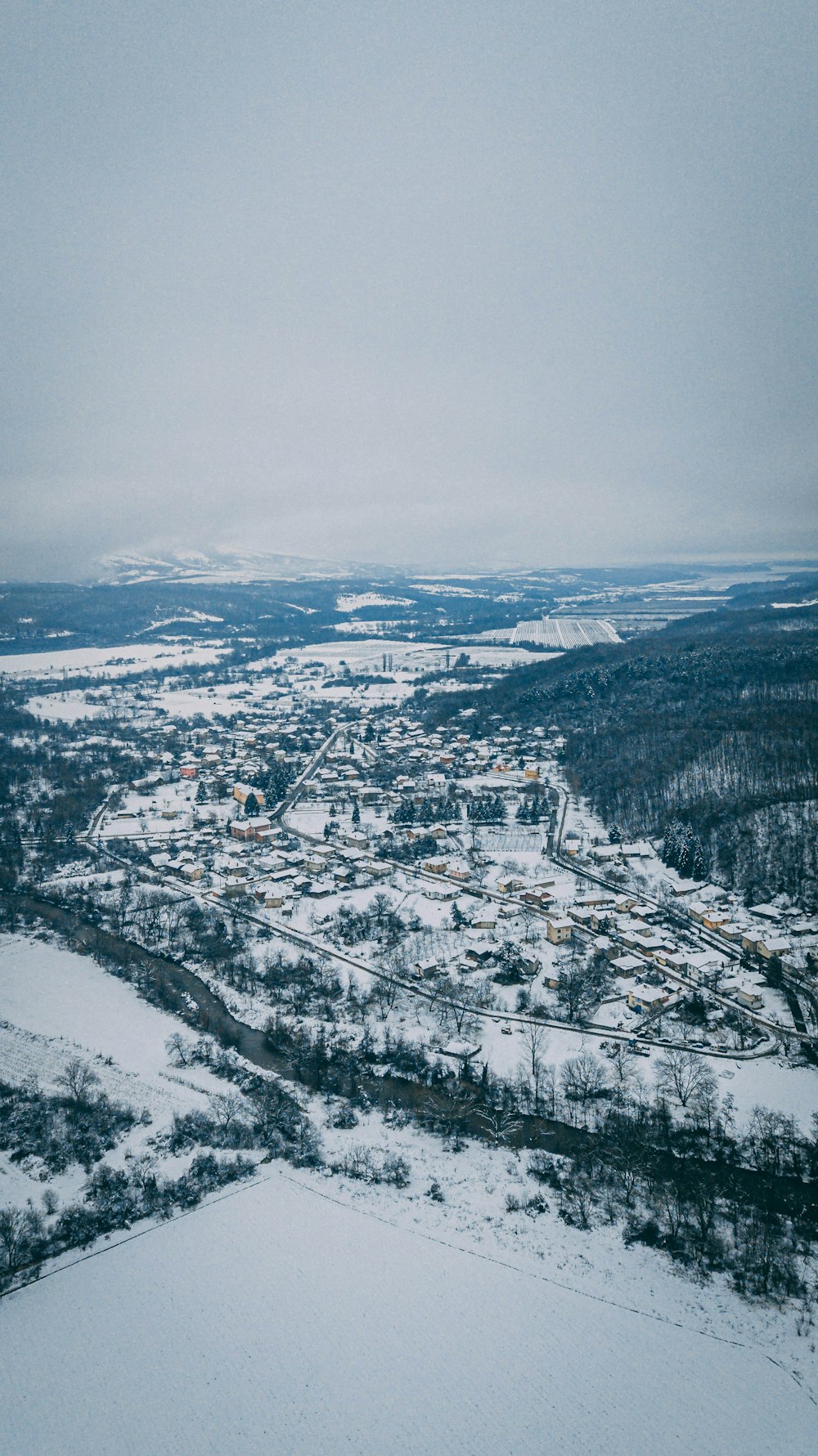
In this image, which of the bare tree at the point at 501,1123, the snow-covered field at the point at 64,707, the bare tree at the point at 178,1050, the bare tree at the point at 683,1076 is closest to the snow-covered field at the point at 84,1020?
the bare tree at the point at 178,1050

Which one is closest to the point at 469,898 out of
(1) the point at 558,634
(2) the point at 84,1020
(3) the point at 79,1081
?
(2) the point at 84,1020

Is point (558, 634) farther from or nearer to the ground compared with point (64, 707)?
farther from the ground

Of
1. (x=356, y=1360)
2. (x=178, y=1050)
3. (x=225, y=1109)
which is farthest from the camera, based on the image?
(x=178, y=1050)

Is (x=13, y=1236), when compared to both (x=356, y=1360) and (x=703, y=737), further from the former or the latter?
(x=703, y=737)

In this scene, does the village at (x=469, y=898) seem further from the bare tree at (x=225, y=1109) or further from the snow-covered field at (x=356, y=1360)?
the snow-covered field at (x=356, y=1360)

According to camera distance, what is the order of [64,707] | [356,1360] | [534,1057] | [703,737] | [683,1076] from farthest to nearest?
[64,707], [703,737], [534,1057], [683,1076], [356,1360]

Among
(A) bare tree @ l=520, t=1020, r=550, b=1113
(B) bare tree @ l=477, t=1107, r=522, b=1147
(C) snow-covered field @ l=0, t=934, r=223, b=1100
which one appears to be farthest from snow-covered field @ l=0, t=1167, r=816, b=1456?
(C) snow-covered field @ l=0, t=934, r=223, b=1100
